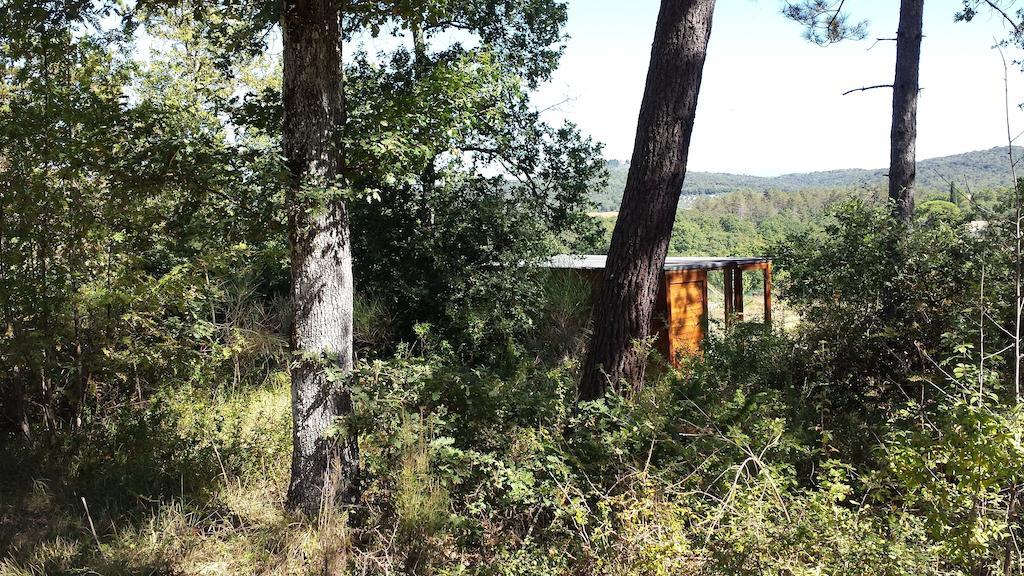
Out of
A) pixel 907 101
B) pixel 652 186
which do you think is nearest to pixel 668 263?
pixel 907 101

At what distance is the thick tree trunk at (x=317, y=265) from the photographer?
412cm

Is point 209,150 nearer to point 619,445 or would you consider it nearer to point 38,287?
point 38,287

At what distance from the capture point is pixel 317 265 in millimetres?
4215

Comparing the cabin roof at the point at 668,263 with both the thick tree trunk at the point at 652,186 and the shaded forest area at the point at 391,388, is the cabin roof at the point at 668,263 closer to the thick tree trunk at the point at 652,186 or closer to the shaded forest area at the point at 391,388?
the shaded forest area at the point at 391,388

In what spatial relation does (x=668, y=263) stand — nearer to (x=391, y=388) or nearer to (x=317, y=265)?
(x=391, y=388)

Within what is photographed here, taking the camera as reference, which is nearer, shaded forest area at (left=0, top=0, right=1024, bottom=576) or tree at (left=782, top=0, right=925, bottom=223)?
shaded forest area at (left=0, top=0, right=1024, bottom=576)

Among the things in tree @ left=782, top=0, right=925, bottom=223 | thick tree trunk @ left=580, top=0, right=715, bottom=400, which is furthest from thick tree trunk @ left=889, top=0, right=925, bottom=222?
thick tree trunk @ left=580, top=0, right=715, bottom=400

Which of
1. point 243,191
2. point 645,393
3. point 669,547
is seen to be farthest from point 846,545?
point 243,191

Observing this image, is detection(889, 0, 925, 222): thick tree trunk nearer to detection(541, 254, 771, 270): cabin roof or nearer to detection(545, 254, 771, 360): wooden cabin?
detection(541, 254, 771, 270): cabin roof

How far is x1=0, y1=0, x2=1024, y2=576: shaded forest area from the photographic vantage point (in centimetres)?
307

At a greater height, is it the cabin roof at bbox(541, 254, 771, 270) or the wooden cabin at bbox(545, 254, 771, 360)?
the cabin roof at bbox(541, 254, 771, 270)

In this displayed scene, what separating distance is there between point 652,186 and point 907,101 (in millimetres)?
5468

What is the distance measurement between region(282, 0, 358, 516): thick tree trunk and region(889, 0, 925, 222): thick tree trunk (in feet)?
22.7

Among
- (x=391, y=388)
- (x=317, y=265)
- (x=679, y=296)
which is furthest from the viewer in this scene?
(x=679, y=296)
